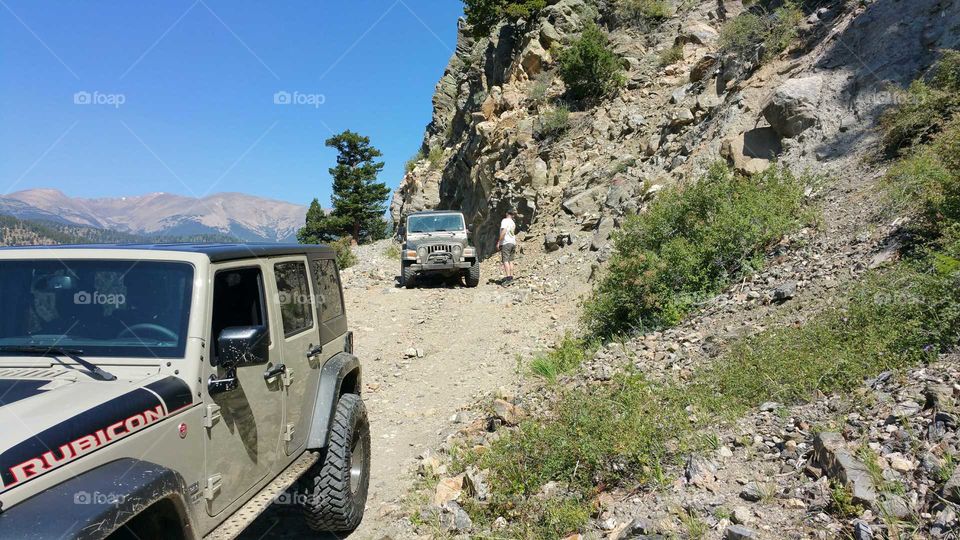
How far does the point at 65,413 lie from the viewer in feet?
6.93

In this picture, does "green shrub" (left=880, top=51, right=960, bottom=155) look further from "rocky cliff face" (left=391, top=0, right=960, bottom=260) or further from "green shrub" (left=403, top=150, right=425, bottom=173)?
"green shrub" (left=403, top=150, right=425, bottom=173)

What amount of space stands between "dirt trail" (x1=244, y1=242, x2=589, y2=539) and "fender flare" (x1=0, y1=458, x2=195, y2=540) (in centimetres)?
225

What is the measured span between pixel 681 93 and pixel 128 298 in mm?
15859

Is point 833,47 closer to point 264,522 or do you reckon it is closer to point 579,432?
point 579,432

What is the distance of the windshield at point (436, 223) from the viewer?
15.7 meters

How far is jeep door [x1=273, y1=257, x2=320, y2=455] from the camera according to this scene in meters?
3.56

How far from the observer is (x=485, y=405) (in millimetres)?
6457

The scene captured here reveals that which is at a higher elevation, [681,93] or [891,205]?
[681,93]

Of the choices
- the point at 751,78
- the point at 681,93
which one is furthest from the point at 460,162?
the point at 751,78

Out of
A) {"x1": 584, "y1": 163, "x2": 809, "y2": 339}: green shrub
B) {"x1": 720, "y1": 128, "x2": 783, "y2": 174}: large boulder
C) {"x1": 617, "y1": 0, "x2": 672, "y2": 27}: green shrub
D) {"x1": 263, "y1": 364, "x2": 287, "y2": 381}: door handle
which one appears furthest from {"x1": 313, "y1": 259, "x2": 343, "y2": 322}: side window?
{"x1": 617, "y1": 0, "x2": 672, "y2": 27}: green shrub

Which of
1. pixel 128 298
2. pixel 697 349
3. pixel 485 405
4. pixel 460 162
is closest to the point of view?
pixel 128 298

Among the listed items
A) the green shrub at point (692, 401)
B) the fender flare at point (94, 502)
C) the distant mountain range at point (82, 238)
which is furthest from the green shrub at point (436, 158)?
the fender flare at point (94, 502)

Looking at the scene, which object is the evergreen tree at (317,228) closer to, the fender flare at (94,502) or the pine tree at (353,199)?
the pine tree at (353,199)

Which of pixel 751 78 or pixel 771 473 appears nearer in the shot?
pixel 771 473
